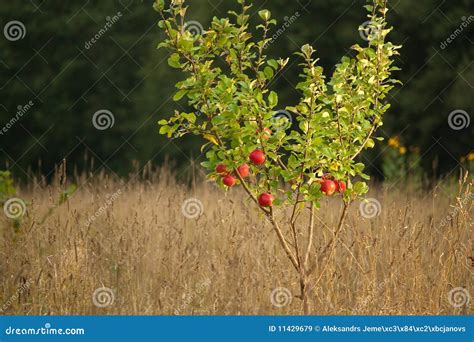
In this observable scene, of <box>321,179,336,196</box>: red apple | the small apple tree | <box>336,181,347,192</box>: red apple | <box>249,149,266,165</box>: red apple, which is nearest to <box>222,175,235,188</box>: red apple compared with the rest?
the small apple tree

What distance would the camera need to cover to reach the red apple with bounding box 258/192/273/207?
3.76 metres

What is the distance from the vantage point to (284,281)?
4648mm

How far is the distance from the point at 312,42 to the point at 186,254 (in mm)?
4588

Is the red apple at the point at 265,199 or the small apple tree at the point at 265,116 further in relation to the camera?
the red apple at the point at 265,199

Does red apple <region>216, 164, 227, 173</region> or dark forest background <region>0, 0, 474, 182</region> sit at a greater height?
dark forest background <region>0, 0, 474, 182</region>

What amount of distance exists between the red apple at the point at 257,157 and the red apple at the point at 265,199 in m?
0.21

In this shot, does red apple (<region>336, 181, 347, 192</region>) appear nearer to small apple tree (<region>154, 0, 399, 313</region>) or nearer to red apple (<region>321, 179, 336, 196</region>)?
small apple tree (<region>154, 0, 399, 313</region>)

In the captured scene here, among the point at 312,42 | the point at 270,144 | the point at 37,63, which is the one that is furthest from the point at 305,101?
the point at 37,63

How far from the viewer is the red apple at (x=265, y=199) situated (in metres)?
3.76

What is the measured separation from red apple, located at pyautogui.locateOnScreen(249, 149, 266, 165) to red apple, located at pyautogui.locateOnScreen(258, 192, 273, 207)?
0.21 m

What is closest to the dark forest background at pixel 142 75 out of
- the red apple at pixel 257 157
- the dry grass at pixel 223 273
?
the dry grass at pixel 223 273

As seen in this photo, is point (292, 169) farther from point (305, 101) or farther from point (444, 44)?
point (444, 44)

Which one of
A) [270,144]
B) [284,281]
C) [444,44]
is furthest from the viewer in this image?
[444,44]

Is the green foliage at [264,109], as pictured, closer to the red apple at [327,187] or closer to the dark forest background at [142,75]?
the red apple at [327,187]
